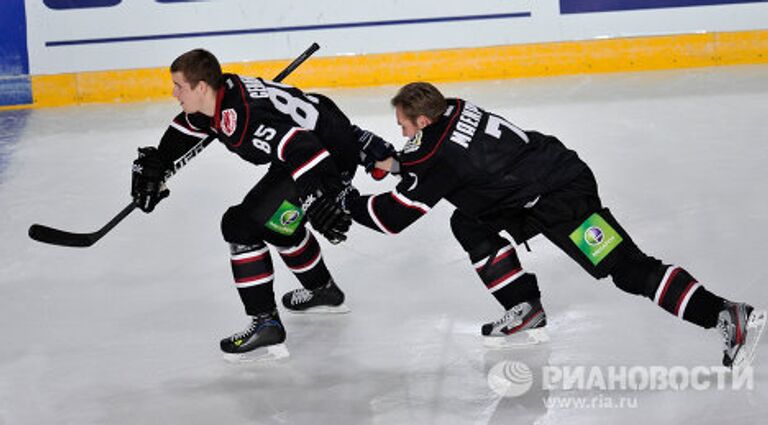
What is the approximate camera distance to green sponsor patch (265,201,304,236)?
12.2ft

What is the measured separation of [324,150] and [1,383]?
112 centimetres

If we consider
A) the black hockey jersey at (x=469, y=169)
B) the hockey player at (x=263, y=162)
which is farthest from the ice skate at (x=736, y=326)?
the hockey player at (x=263, y=162)

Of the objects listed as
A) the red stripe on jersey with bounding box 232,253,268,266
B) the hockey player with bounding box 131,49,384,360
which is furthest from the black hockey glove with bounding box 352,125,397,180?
the red stripe on jersey with bounding box 232,253,268,266

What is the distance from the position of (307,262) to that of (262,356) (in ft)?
1.32

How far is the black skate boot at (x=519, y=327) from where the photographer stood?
3701 millimetres

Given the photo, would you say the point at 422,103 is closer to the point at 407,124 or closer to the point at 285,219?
Answer: the point at 407,124

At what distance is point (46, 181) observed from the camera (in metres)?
5.93

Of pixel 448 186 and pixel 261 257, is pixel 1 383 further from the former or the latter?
pixel 448 186

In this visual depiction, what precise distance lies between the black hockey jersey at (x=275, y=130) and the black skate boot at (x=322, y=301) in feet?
1.47

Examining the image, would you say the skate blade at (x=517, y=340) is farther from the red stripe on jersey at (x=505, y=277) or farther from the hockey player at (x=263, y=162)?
the hockey player at (x=263, y=162)

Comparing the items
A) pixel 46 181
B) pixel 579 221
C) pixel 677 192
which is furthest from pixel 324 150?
pixel 46 181

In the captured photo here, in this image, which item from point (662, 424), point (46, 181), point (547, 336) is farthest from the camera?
point (46, 181)

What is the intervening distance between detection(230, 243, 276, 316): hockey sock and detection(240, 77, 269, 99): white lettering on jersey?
Result: 1.44ft

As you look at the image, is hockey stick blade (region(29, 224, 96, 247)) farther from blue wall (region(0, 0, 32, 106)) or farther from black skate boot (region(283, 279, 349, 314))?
blue wall (region(0, 0, 32, 106))
